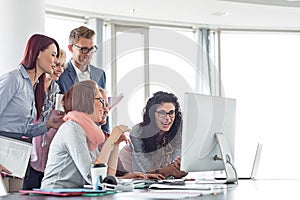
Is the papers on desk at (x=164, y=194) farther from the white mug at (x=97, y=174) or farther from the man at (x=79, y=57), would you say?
the man at (x=79, y=57)

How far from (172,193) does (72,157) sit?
508 mm

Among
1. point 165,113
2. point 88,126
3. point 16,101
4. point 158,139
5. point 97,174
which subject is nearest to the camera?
point 97,174

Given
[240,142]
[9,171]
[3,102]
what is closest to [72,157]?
[9,171]

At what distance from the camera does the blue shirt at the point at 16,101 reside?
3080 millimetres

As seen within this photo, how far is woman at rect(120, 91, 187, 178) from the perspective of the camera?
3535 mm

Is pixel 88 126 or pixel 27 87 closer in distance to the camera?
pixel 88 126

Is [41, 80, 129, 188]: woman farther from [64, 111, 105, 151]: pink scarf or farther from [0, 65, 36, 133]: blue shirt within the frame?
[0, 65, 36, 133]: blue shirt

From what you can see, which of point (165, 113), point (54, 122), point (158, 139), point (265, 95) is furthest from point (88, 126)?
point (265, 95)

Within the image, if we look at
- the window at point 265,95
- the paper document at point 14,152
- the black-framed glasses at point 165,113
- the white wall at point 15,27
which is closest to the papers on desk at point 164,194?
the paper document at point 14,152

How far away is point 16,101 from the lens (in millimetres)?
3123

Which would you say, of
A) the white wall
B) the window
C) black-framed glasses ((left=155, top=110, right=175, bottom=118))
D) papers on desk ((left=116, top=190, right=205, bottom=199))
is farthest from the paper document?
the window

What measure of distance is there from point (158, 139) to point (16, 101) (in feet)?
3.11

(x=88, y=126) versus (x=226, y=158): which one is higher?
(x=88, y=126)

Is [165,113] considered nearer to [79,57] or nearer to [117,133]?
[79,57]
